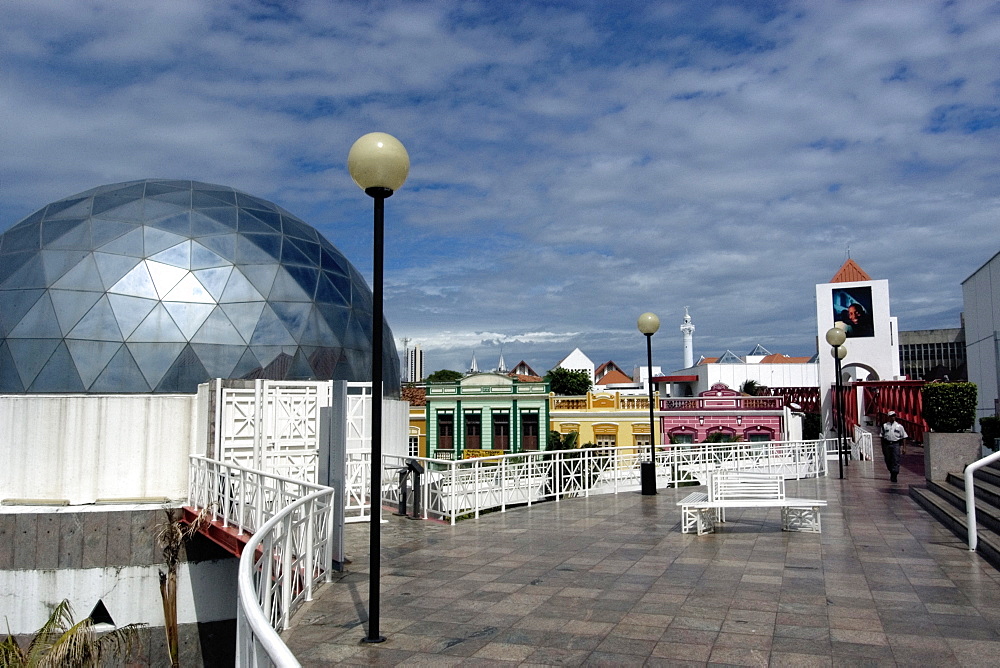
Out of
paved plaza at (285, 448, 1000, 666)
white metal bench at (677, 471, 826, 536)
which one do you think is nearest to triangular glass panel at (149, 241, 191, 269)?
paved plaza at (285, 448, 1000, 666)

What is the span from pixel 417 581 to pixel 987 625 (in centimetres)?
556

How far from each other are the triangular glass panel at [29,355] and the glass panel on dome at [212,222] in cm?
Answer: 406

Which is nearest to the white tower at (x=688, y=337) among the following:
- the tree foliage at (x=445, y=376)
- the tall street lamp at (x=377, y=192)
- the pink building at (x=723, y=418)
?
the tree foliage at (x=445, y=376)

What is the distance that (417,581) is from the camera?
8344 millimetres

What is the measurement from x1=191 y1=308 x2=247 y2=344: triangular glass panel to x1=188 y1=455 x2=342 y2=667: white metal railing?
5275 mm

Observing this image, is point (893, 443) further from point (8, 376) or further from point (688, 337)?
point (688, 337)

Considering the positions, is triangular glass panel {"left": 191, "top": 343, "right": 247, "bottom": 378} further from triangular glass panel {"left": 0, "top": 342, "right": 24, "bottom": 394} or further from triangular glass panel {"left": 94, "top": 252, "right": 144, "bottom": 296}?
triangular glass panel {"left": 0, "top": 342, "right": 24, "bottom": 394}

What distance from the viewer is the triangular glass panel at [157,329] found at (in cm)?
1614

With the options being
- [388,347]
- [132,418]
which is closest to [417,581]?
[132,418]

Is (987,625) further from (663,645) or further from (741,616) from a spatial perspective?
(663,645)

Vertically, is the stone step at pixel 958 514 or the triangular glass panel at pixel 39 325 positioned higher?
the triangular glass panel at pixel 39 325

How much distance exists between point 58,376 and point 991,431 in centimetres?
2064

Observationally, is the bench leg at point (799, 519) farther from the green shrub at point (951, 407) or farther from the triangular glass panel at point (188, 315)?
the triangular glass panel at point (188, 315)

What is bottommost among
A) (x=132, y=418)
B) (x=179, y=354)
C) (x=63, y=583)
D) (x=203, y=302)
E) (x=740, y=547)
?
(x=63, y=583)
